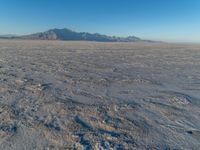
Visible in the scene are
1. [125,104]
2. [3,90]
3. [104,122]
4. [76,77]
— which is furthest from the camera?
[76,77]

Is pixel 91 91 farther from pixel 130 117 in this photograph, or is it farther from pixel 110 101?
pixel 130 117

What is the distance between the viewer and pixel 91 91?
9.19m

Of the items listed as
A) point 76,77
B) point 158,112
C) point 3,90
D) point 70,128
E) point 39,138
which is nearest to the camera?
point 39,138

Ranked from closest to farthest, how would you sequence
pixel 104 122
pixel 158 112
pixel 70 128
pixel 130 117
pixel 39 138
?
pixel 39 138 < pixel 70 128 < pixel 104 122 < pixel 130 117 < pixel 158 112

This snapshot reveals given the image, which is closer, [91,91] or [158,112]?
[158,112]

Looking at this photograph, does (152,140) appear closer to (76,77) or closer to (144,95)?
(144,95)

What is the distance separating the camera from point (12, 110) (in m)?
6.54

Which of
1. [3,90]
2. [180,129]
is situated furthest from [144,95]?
[3,90]

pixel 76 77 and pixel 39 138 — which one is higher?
pixel 39 138

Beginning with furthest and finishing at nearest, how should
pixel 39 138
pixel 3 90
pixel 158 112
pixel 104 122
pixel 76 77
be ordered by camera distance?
pixel 76 77 → pixel 3 90 → pixel 158 112 → pixel 104 122 → pixel 39 138

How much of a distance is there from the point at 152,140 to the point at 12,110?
3.85 m

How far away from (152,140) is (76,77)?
7548 millimetres

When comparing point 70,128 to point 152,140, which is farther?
point 70,128

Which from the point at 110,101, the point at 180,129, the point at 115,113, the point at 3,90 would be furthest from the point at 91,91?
the point at 180,129
